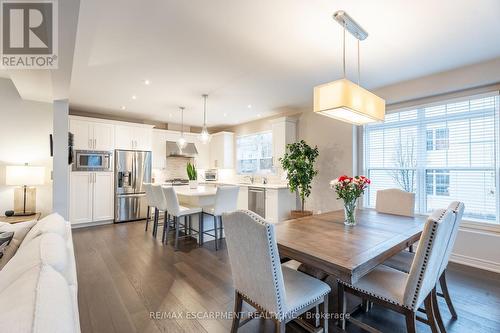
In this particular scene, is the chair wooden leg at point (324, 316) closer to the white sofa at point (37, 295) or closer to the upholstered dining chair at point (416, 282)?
the upholstered dining chair at point (416, 282)

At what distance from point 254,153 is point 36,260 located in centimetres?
540

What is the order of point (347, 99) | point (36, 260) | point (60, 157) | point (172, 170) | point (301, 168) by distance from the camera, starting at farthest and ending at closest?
point (172, 170)
point (301, 168)
point (60, 157)
point (347, 99)
point (36, 260)

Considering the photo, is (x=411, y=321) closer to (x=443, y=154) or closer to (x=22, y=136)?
(x=443, y=154)

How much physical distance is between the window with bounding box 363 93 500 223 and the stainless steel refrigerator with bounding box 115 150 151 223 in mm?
4845

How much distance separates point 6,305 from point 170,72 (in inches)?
120

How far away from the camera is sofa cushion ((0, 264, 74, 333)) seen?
0.61 meters

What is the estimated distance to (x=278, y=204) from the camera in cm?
473

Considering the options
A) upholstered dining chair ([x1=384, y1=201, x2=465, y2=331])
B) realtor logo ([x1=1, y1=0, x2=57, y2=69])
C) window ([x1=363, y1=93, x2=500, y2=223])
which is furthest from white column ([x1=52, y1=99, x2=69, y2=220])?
window ([x1=363, y1=93, x2=500, y2=223])

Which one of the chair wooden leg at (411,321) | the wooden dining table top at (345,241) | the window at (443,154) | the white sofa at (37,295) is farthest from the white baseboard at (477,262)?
the white sofa at (37,295)

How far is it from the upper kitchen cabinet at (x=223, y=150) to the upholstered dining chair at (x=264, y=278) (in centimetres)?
523

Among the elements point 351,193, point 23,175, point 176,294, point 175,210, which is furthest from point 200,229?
point 23,175

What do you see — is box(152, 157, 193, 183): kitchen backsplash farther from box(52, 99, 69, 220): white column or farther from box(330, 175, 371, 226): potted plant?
box(330, 175, 371, 226): potted plant

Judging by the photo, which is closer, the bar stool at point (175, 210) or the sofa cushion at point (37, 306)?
the sofa cushion at point (37, 306)

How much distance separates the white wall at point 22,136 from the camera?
12.0 feet
